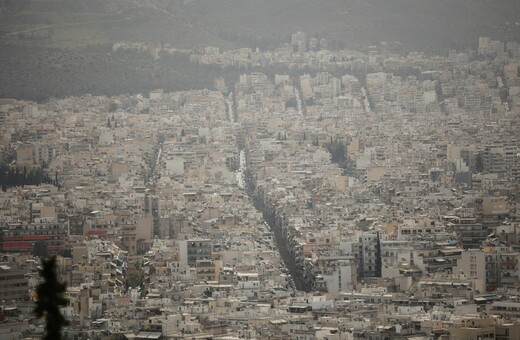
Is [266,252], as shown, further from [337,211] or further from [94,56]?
[94,56]

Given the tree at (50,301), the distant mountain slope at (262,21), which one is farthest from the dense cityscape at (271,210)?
the tree at (50,301)

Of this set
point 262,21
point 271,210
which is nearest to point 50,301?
point 271,210

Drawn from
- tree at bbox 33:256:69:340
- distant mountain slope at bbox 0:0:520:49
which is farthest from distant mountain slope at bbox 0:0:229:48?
tree at bbox 33:256:69:340

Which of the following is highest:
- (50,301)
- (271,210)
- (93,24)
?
(93,24)

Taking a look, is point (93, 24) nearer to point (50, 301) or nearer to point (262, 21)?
point (262, 21)

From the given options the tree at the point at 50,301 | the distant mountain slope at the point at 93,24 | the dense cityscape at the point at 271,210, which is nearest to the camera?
the tree at the point at 50,301

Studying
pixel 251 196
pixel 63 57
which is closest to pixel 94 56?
pixel 63 57

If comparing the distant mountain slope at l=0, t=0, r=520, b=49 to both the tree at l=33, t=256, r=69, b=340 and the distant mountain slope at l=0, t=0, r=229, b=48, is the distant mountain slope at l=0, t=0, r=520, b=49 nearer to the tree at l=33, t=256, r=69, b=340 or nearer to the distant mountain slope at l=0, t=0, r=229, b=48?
the distant mountain slope at l=0, t=0, r=229, b=48

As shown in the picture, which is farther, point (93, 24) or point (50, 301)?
point (93, 24)

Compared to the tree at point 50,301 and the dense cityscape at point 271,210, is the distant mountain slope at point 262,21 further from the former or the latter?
the tree at point 50,301
